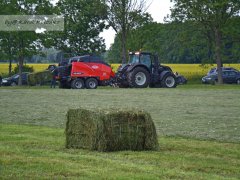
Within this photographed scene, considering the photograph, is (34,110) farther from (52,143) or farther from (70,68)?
(70,68)

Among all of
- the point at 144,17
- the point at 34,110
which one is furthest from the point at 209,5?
the point at 34,110

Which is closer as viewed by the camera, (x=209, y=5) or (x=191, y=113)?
(x=191, y=113)

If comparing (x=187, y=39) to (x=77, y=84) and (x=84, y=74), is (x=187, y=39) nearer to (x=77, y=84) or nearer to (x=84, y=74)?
(x=84, y=74)

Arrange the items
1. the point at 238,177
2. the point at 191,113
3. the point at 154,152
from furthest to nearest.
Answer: the point at 191,113
the point at 154,152
the point at 238,177

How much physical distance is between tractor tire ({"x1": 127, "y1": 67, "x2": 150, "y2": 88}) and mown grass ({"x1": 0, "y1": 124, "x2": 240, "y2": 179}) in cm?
2912

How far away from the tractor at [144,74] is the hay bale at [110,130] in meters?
30.4

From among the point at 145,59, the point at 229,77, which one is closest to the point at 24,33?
the point at 145,59

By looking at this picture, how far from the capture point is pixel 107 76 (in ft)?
152

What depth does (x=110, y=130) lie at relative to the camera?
1011 centimetres

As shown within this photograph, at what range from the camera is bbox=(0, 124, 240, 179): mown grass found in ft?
26.0

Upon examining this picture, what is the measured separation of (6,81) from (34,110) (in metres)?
43.3

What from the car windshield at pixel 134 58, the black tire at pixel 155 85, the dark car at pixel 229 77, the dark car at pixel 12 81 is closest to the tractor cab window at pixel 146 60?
the car windshield at pixel 134 58

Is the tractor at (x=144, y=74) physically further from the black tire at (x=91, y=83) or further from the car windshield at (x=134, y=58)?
the black tire at (x=91, y=83)

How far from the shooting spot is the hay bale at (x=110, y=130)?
10.1 m
